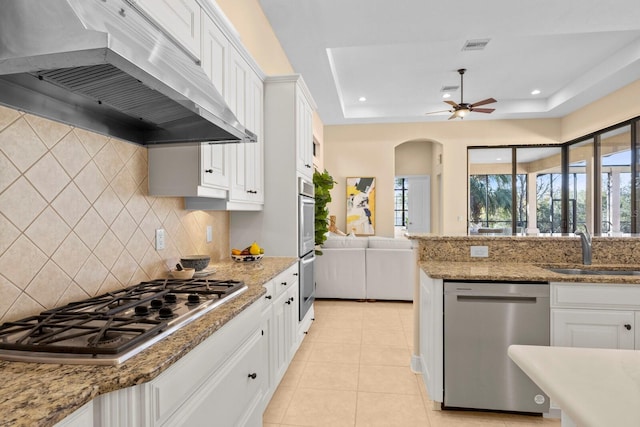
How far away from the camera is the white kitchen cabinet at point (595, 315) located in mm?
2109

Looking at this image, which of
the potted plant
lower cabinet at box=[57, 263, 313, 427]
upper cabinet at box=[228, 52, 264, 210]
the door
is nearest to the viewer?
lower cabinet at box=[57, 263, 313, 427]

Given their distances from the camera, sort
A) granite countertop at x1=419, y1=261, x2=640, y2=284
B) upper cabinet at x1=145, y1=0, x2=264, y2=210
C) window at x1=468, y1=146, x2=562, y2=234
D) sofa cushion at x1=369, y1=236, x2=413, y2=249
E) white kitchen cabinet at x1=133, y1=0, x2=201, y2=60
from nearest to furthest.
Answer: white kitchen cabinet at x1=133, y1=0, x2=201, y2=60
upper cabinet at x1=145, y1=0, x2=264, y2=210
granite countertop at x1=419, y1=261, x2=640, y2=284
sofa cushion at x1=369, y1=236, x2=413, y2=249
window at x1=468, y1=146, x2=562, y2=234

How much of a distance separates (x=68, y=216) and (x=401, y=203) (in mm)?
8595

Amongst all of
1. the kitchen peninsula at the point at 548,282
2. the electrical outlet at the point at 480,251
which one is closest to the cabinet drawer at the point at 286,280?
the kitchen peninsula at the point at 548,282

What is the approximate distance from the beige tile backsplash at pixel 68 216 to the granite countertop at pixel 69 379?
456 millimetres

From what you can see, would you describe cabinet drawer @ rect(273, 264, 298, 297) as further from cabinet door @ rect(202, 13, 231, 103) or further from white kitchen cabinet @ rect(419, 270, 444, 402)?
cabinet door @ rect(202, 13, 231, 103)

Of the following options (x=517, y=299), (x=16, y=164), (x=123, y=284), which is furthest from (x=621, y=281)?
(x=16, y=164)

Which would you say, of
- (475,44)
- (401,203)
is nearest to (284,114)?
(475,44)

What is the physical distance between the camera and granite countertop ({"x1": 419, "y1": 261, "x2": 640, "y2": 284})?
83.7 inches

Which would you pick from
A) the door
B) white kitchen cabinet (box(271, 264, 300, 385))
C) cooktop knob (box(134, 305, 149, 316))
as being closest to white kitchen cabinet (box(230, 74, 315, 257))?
white kitchen cabinet (box(271, 264, 300, 385))

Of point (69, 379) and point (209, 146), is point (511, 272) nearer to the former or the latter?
point (209, 146)

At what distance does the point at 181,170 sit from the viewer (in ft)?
6.36

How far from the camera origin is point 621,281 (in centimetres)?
210

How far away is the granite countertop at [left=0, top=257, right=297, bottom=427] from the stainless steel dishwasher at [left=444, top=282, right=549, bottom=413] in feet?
5.26
